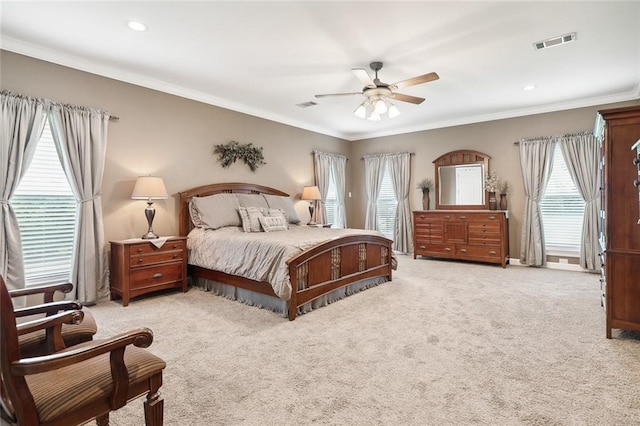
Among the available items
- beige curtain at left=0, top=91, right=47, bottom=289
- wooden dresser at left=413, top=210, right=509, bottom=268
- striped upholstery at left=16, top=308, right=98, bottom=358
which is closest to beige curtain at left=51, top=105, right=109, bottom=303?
beige curtain at left=0, top=91, right=47, bottom=289

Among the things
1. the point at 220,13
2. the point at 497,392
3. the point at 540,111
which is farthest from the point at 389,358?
the point at 540,111

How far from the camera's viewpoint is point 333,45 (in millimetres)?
3439

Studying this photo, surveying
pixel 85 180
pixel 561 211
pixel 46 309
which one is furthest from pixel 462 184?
pixel 46 309

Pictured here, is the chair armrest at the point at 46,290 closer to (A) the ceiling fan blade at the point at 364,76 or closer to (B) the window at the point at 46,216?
(B) the window at the point at 46,216

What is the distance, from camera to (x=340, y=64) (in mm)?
3906

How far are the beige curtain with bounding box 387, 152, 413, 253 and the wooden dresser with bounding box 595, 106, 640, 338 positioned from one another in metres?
4.50

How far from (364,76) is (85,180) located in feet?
11.1

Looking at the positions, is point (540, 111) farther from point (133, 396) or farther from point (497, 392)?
point (133, 396)

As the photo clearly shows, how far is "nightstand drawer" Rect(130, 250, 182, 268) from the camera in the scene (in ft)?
12.7

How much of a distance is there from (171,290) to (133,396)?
3346mm

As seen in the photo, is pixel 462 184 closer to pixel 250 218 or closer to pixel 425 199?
pixel 425 199

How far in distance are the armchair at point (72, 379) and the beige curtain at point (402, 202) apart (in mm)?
6349

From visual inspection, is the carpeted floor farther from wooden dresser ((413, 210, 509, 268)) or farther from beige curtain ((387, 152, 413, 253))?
beige curtain ((387, 152, 413, 253))

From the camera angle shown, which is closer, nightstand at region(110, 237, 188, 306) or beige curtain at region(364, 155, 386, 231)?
nightstand at region(110, 237, 188, 306)
